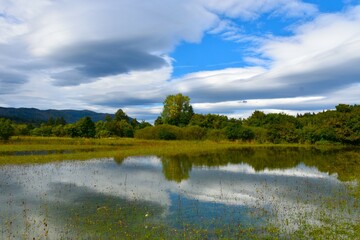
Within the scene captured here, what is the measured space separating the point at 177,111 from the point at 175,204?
305 feet

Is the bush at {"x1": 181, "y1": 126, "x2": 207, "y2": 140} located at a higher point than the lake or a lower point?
higher

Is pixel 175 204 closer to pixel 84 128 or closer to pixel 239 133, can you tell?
pixel 239 133

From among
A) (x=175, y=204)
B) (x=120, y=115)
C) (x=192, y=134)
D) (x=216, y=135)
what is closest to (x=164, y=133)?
(x=192, y=134)

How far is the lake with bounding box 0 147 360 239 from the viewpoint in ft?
40.0

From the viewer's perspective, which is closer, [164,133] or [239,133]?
[239,133]

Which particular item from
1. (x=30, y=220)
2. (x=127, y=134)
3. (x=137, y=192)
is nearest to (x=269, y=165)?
(x=137, y=192)

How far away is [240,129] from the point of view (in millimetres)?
75812

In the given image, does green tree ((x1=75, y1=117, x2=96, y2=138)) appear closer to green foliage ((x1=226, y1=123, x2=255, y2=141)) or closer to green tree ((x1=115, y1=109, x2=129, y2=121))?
green tree ((x1=115, y1=109, x2=129, y2=121))

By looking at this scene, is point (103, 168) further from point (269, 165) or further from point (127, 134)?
point (127, 134)

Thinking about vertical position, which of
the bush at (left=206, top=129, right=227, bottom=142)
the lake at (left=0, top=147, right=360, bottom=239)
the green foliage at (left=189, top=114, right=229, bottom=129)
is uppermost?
the green foliage at (left=189, top=114, right=229, bottom=129)

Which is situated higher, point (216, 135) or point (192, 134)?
point (192, 134)

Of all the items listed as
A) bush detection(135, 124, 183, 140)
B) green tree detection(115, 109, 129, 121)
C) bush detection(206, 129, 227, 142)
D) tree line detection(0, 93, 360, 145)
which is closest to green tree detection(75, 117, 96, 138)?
tree line detection(0, 93, 360, 145)

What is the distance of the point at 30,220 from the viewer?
531 inches

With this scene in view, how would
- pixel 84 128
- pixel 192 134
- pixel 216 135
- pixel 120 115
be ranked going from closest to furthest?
1. pixel 216 135
2. pixel 192 134
3. pixel 84 128
4. pixel 120 115
